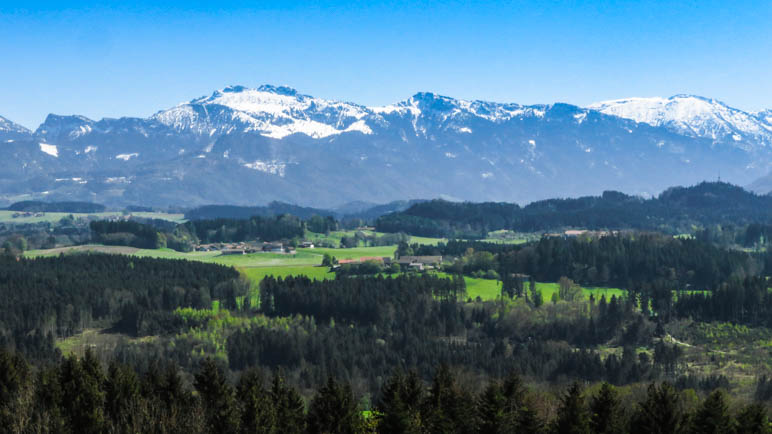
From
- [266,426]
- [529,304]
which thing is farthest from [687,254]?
[266,426]

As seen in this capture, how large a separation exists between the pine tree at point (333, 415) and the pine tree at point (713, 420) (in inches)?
1001

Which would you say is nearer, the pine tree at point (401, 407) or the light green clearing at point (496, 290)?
the pine tree at point (401, 407)

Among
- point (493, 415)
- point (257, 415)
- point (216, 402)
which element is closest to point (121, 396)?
point (216, 402)

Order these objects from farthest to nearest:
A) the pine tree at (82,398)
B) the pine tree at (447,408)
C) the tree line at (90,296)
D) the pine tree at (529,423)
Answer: the tree line at (90,296) → the pine tree at (447,408) → the pine tree at (82,398) → the pine tree at (529,423)

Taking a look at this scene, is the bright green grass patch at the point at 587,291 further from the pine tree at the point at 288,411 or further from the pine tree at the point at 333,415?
the pine tree at the point at 333,415

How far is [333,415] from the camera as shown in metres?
64.6

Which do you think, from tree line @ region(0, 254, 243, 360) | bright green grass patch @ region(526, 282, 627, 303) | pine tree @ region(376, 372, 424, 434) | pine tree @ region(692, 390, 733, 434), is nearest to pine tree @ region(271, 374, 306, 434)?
pine tree @ region(376, 372, 424, 434)

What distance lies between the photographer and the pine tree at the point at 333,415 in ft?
210

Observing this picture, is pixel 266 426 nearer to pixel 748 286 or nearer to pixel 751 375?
pixel 751 375

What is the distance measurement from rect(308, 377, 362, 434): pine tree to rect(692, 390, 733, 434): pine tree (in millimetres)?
25424

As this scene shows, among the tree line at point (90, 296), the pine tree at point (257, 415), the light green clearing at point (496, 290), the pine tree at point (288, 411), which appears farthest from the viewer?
the light green clearing at point (496, 290)

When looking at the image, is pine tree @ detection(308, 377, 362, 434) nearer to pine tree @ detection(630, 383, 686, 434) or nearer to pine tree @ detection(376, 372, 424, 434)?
pine tree @ detection(376, 372, 424, 434)

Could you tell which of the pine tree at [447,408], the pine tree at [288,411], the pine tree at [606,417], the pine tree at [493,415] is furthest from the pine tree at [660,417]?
the pine tree at [288,411]

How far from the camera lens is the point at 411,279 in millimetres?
175250
